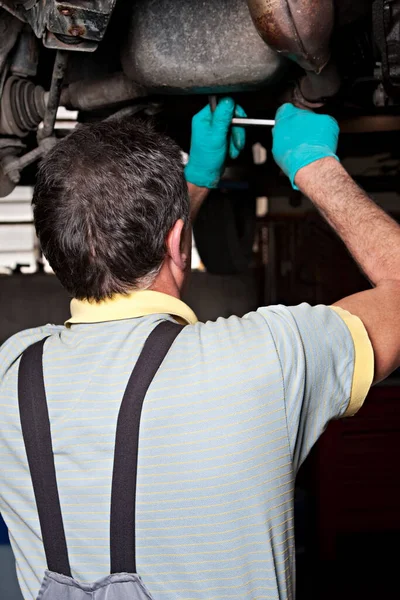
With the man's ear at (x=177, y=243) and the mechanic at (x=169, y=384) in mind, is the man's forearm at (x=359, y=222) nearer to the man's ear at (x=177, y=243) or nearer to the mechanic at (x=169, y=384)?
the mechanic at (x=169, y=384)

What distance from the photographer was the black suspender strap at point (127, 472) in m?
0.66

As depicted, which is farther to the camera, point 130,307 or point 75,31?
point 75,31

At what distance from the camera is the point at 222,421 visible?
2.22 feet

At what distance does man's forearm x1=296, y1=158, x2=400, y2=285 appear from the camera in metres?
0.79

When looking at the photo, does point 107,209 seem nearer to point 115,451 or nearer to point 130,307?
point 130,307

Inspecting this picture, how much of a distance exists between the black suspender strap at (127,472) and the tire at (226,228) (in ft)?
5.50

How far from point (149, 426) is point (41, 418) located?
0.12 m

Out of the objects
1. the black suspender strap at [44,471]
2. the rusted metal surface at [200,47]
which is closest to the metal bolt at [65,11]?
the rusted metal surface at [200,47]

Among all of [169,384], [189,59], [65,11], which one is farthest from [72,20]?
[169,384]

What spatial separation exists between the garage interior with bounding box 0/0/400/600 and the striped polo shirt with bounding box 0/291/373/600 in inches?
21.5

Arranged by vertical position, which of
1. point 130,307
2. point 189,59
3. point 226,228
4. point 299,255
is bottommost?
point 299,255

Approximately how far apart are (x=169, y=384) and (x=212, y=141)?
68 cm

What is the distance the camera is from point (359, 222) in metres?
0.82

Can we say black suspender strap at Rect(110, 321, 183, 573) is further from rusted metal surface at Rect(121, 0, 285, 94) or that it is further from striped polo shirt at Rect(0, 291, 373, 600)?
rusted metal surface at Rect(121, 0, 285, 94)
